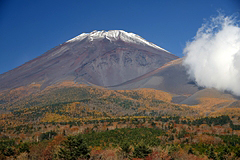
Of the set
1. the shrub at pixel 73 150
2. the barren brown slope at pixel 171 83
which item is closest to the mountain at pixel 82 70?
the barren brown slope at pixel 171 83

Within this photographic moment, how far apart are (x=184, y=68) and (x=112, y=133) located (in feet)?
383

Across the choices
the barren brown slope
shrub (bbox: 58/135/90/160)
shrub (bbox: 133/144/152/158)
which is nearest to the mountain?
the barren brown slope

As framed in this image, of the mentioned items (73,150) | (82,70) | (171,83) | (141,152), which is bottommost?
(141,152)

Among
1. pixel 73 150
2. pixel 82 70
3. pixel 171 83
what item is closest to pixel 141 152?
pixel 73 150

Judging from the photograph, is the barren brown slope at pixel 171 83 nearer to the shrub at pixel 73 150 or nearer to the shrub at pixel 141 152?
the shrub at pixel 141 152

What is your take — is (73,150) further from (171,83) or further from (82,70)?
(82,70)

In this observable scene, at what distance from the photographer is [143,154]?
26.3 meters

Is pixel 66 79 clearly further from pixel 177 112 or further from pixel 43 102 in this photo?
pixel 177 112

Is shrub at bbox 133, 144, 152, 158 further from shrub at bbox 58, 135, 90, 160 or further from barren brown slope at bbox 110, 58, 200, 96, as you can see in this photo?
barren brown slope at bbox 110, 58, 200, 96

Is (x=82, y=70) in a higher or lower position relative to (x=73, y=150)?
higher

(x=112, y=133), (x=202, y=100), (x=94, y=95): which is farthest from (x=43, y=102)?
(x=202, y=100)

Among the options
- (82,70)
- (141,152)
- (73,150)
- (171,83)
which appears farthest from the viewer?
(82,70)

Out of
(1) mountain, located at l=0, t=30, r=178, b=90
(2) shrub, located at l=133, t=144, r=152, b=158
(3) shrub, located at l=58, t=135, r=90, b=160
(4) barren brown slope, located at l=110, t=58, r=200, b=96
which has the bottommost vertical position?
(2) shrub, located at l=133, t=144, r=152, b=158

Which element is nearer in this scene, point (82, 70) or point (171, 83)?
point (171, 83)
